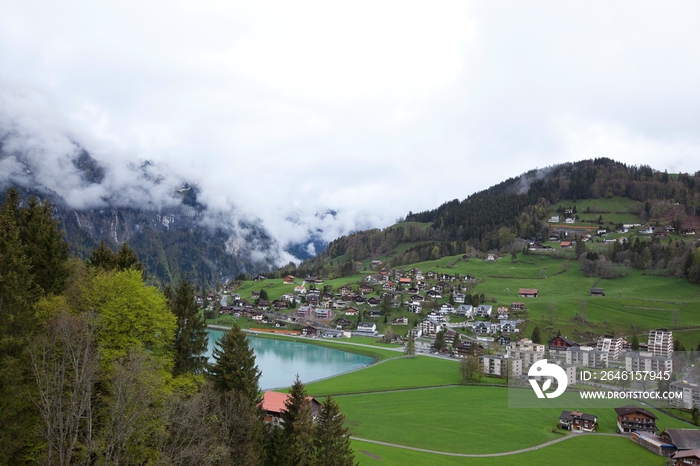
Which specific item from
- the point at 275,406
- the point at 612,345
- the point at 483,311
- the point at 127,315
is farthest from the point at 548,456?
the point at 483,311

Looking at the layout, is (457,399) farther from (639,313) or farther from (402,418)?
(639,313)

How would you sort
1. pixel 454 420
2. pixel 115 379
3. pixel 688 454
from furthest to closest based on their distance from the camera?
pixel 454 420 < pixel 688 454 < pixel 115 379

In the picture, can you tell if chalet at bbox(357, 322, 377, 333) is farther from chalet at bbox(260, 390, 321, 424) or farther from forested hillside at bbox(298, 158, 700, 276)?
chalet at bbox(260, 390, 321, 424)

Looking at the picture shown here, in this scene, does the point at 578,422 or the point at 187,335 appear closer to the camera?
the point at 187,335

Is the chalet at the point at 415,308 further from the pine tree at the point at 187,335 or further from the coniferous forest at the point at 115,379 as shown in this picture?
the coniferous forest at the point at 115,379

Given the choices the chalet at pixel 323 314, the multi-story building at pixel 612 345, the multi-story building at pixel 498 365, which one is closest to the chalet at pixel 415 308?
the chalet at pixel 323 314

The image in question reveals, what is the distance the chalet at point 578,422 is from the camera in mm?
32469

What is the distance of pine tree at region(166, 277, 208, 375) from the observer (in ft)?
64.3

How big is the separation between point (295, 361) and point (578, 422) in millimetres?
37061

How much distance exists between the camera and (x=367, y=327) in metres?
82.4

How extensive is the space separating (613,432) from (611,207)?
137503 mm

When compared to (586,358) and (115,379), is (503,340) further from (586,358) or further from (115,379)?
(115,379)

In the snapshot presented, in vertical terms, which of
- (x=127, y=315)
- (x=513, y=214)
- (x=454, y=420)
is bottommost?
(x=454, y=420)

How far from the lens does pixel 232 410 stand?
16500 mm
